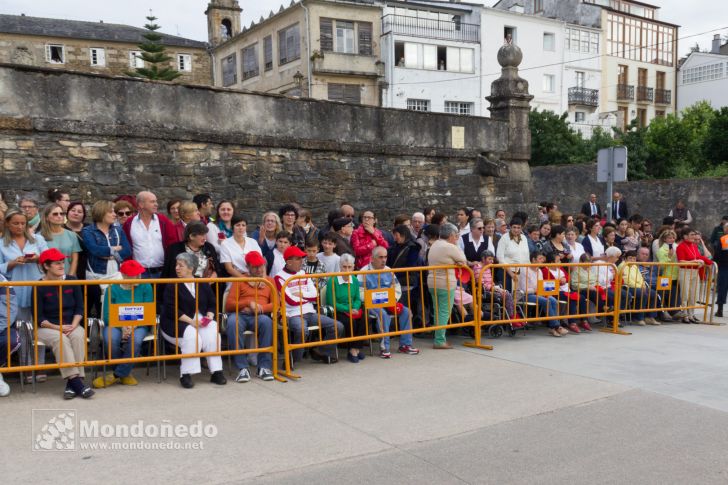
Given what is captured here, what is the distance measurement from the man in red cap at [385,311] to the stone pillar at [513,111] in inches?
305

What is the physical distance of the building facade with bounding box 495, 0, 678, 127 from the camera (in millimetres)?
44844

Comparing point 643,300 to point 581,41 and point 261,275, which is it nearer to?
point 261,275

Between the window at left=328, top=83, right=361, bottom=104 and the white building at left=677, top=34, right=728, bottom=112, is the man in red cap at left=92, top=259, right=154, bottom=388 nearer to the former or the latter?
the window at left=328, top=83, right=361, bottom=104

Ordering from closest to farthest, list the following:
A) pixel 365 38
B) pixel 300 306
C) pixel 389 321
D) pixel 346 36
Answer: pixel 300 306, pixel 389 321, pixel 346 36, pixel 365 38

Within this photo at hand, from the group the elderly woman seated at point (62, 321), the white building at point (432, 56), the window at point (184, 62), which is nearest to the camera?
the elderly woman seated at point (62, 321)

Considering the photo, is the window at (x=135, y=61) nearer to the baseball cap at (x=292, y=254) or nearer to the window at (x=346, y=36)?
the window at (x=346, y=36)

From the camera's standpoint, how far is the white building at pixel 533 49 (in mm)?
39250

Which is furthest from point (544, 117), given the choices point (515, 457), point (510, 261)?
point (515, 457)

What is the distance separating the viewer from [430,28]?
38062 mm

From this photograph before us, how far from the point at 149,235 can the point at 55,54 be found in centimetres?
3852

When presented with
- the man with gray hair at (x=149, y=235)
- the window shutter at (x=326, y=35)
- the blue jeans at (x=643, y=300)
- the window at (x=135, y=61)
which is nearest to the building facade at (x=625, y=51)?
the window shutter at (x=326, y=35)

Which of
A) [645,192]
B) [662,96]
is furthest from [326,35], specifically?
[662,96]

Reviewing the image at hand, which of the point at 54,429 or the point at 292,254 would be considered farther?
the point at 292,254

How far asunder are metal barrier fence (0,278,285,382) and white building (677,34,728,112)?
4950 centimetres
